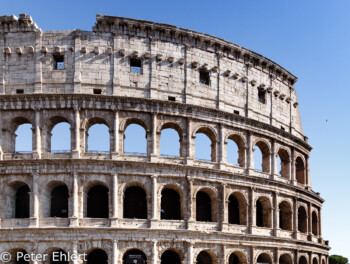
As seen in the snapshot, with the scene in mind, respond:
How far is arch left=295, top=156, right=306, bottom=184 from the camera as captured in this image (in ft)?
108

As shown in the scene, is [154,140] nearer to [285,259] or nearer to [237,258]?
[237,258]

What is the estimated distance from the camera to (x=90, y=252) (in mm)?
23906

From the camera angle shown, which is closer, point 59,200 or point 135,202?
point 59,200

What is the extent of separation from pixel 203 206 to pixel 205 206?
0.41 ft

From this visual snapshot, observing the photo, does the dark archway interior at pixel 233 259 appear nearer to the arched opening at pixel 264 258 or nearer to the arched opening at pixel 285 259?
the arched opening at pixel 264 258

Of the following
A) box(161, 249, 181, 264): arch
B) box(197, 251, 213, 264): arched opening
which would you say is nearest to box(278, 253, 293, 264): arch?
box(197, 251, 213, 264): arched opening

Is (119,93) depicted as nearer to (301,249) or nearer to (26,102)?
(26,102)

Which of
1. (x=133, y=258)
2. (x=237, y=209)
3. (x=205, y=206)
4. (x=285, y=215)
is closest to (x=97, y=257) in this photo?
(x=133, y=258)

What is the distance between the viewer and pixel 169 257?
2541 centimetres

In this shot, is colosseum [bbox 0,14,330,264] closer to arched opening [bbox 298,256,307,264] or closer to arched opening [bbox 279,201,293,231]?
arched opening [bbox 279,201,293,231]

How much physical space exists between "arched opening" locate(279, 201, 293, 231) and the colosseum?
21.5 inches

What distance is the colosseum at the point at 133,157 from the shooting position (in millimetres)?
23406

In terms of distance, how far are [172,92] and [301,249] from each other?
13616 mm

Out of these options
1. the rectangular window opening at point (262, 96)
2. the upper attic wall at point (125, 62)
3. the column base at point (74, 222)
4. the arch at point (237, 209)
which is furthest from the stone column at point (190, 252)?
the rectangular window opening at point (262, 96)
